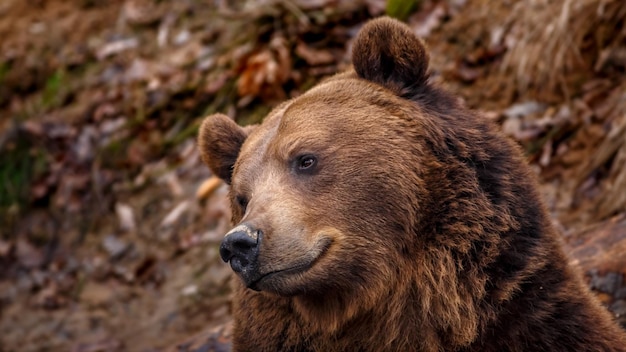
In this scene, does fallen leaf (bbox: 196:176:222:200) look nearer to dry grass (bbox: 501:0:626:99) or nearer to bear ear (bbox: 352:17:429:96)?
dry grass (bbox: 501:0:626:99)

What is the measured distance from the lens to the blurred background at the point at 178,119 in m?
7.33

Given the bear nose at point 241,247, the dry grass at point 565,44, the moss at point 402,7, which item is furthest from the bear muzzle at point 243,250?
the moss at point 402,7

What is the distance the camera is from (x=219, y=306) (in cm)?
768

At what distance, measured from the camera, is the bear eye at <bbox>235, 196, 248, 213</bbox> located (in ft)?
14.1

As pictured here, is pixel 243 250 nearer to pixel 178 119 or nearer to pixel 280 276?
pixel 280 276

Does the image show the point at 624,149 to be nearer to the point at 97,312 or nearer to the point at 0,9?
the point at 97,312

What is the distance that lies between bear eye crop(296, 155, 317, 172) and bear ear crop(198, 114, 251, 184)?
0.66 meters

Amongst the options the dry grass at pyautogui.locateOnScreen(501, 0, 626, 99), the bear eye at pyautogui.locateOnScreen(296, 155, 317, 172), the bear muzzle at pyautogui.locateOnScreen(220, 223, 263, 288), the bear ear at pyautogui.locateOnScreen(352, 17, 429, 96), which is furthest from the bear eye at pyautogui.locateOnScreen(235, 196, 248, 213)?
the dry grass at pyautogui.locateOnScreen(501, 0, 626, 99)

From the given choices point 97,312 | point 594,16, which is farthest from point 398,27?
point 97,312

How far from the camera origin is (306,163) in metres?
4.15

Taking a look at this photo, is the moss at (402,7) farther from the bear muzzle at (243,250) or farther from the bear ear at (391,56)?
the bear muzzle at (243,250)

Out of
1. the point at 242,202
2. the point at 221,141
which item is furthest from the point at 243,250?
the point at 221,141

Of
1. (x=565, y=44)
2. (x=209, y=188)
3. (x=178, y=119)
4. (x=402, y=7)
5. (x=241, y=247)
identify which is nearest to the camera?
(x=241, y=247)

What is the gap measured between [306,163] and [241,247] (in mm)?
609
